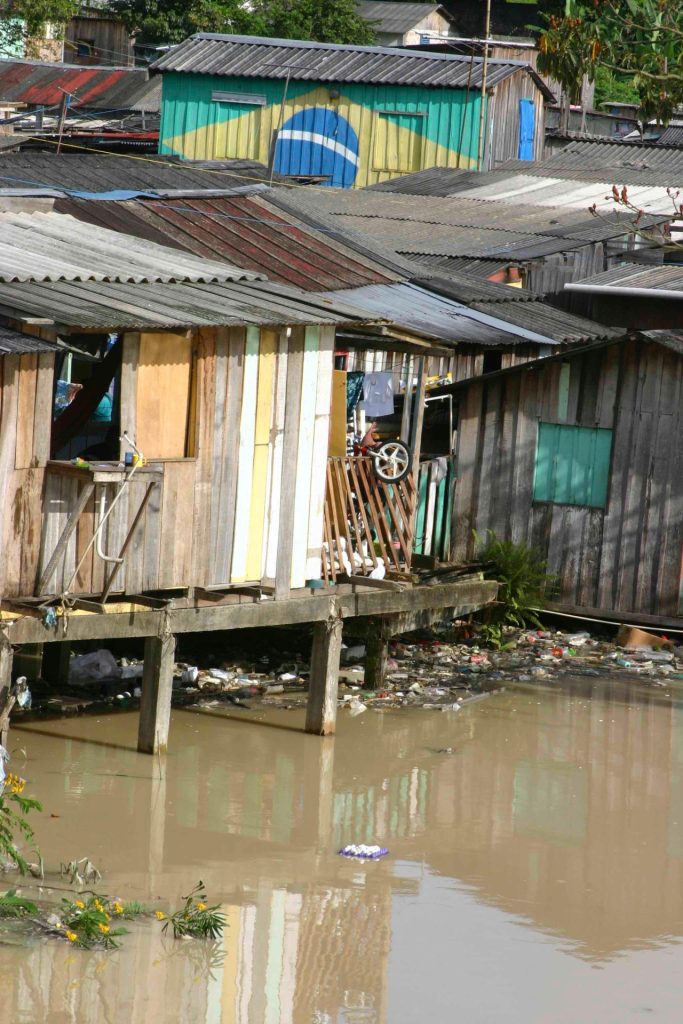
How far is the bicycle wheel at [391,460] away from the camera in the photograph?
→ 12.7 m

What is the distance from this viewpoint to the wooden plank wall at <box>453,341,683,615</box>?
49.5 ft

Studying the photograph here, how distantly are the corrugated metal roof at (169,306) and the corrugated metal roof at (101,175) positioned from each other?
5.71 m

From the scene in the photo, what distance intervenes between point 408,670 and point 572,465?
2848mm

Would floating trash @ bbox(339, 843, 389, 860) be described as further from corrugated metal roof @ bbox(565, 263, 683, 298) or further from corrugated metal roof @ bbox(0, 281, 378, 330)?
corrugated metal roof @ bbox(565, 263, 683, 298)

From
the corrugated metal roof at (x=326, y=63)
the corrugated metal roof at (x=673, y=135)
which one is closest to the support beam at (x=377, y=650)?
the corrugated metal roof at (x=326, y=63)

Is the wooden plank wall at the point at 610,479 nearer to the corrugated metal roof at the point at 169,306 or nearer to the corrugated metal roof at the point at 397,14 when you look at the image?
the corrugated metal roof at the point at 169,306

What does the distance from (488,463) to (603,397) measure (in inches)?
52.5

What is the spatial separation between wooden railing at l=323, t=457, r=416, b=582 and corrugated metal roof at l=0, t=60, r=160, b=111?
23641mm

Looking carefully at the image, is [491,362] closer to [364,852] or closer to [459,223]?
[459,223]

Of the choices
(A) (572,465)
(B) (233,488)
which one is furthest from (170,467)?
(A) (572,465)

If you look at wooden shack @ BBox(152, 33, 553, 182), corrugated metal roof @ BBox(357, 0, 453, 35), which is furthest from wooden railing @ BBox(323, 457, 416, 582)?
corrugated metal roof @ BBox(357, 0, 453, 35)

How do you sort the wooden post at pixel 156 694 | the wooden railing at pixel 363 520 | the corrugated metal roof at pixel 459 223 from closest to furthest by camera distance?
the wooden post at pixel 156 694 < the wooden railing at pixel 363 520 < the corrugated metal roof at pixel 459 223

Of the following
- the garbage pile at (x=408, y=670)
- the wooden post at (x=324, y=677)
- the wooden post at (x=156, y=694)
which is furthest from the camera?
the garbage pile at (x=408, y=670)

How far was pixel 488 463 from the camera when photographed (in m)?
15.6
